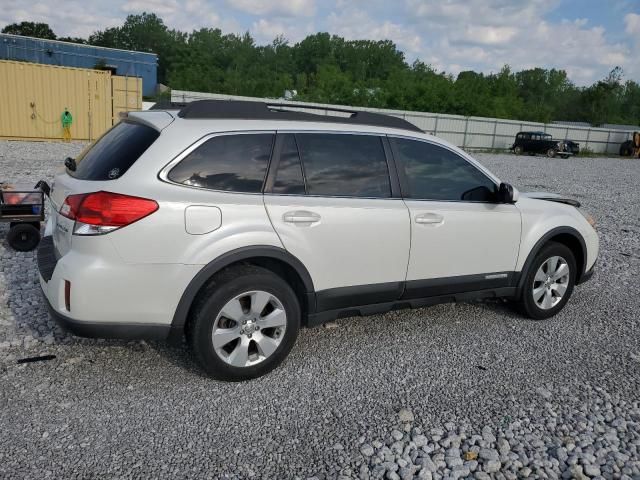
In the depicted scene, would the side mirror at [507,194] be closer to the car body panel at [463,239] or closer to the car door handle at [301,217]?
the car body panel at [463,239]

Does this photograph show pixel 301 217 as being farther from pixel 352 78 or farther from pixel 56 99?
pixel 352 78

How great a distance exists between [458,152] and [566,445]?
238cm

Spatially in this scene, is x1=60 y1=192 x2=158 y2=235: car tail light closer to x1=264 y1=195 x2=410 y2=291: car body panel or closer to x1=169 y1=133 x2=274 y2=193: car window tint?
x1=169 y1=133 x2=274 y2=193: car window tint

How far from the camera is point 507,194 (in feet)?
15.1

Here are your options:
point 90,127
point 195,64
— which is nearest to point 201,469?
point 90,127

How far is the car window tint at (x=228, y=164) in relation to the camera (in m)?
3.48

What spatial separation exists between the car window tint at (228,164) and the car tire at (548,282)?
2664mm

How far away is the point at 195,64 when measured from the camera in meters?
77.3

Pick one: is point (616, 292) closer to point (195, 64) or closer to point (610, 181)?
point (610, 181)

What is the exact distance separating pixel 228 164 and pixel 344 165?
88 centimetres

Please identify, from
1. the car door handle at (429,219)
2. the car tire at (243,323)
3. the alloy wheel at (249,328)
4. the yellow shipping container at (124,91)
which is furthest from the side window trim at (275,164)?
the yellow shipping container at (124,91)

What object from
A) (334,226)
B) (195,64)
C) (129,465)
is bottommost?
(129,465)

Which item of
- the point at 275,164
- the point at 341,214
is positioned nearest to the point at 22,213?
the point at 275,164

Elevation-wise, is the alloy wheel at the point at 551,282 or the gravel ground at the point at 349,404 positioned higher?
the alloy wheel at the point at 551,282
